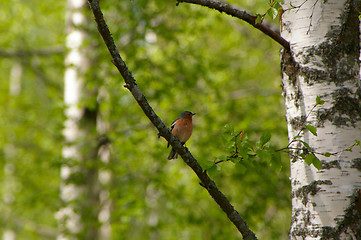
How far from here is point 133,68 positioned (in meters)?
7.19

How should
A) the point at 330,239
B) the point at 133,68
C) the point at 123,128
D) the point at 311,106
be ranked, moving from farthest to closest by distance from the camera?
1. the point at 123,128
2. the point at 133,68
3. the point at 311,106
4. the point at 330,239

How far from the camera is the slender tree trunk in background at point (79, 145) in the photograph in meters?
7.06

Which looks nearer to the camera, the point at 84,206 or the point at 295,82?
the point at 295,82

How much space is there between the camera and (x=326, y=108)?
98.7 inches

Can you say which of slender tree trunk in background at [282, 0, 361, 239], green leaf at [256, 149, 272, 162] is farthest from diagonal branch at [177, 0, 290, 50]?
green leaf at [256, 149, 272, 162]

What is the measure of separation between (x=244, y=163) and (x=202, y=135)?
567 centimetres

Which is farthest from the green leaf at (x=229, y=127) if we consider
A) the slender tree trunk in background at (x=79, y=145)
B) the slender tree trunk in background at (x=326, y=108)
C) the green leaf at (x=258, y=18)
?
the slender tree trunk in background at (x=79, y=145)

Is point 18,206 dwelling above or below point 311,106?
above

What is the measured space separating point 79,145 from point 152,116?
577 cm

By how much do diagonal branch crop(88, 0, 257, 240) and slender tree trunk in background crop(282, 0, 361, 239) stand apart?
1.33ft

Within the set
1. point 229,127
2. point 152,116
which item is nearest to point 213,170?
point 229,127

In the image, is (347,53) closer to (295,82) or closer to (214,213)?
(295,82)

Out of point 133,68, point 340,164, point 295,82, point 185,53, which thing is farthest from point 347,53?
point 185,53

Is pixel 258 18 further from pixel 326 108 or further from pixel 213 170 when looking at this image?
pixel 213 170
